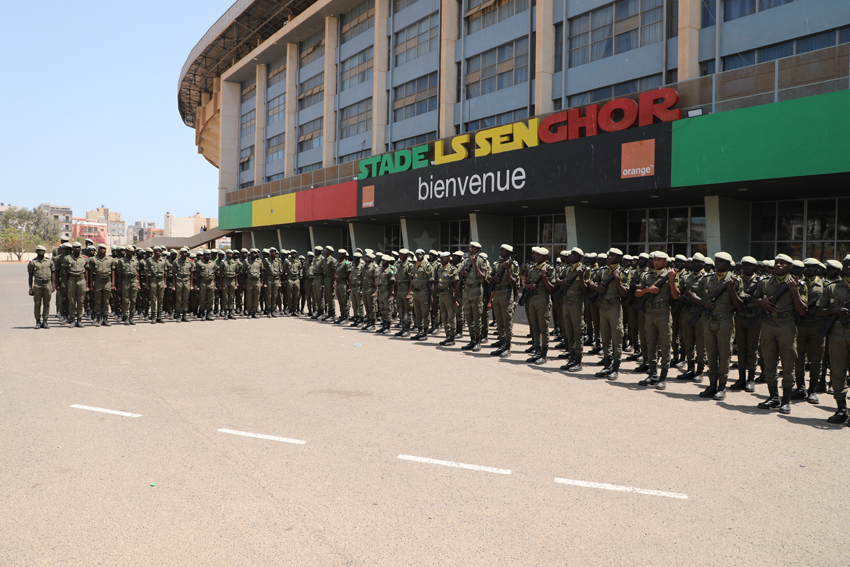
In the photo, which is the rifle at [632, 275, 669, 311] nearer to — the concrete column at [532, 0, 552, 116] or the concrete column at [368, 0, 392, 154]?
the concrete column at [532, 0, 552, 116]

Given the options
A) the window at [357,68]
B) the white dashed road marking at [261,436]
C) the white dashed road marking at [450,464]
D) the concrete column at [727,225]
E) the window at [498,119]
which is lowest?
the white dashed road marking at [450,464]

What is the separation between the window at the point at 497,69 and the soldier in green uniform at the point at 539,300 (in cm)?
1443

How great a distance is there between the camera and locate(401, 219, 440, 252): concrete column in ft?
87.7

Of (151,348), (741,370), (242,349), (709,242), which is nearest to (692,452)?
(741,370)

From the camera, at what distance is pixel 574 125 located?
56.5ft

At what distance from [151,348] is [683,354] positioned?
34.1ft

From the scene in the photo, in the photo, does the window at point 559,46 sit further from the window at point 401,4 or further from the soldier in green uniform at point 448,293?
the soldier in green uniform at point 448,293

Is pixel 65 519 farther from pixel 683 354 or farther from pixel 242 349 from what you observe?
pixel 683 354

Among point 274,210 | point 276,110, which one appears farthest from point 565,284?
point 276,110

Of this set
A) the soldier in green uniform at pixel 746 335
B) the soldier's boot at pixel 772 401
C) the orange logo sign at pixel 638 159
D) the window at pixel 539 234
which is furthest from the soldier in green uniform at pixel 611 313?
the window at pixel 539 234

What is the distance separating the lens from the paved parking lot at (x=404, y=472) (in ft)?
11.6

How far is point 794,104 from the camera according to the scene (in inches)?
482

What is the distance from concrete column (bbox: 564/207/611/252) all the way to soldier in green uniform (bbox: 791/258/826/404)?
1157 cm

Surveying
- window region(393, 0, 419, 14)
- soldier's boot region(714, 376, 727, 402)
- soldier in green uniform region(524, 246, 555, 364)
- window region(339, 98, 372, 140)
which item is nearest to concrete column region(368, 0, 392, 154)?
window region(393, 0, 419, 14)
